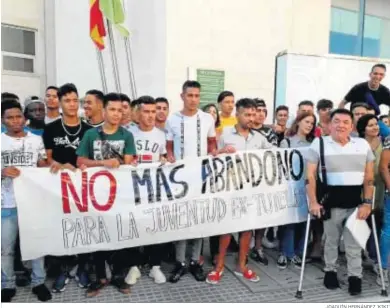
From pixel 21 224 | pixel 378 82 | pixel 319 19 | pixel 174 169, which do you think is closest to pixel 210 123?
pixel 174 169

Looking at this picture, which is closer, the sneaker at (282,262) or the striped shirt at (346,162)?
the striped shirt at (346,162)

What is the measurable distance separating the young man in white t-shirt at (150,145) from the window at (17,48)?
287 inches

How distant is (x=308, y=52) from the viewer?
369 inches

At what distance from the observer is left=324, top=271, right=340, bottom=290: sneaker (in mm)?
3943

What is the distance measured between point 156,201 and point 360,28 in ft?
29.1

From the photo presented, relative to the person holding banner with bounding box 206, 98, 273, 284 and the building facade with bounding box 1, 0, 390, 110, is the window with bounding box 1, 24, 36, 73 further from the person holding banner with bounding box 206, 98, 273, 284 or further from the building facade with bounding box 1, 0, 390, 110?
the person holding banner with bounding box 206, 98, 273, 284

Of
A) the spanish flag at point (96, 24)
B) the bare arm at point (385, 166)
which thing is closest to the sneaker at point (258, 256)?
the bare arm at point (385, 166)

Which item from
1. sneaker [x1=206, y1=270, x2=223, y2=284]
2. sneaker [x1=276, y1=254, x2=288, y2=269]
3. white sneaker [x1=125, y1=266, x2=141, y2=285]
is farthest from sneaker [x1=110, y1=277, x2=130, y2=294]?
sneaker [x1=276, y1=254, x2=288, y2=269]

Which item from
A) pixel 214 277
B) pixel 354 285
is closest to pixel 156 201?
pixel 214 277

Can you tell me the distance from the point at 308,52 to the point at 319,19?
104 cm

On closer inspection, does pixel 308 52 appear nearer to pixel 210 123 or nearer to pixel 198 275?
pixel 210 123

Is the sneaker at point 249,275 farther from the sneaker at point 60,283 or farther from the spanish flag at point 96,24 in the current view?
the spanish flag at point 96,24

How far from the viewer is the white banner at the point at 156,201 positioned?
3.65m

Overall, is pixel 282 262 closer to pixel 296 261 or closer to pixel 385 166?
pixel 296 261
